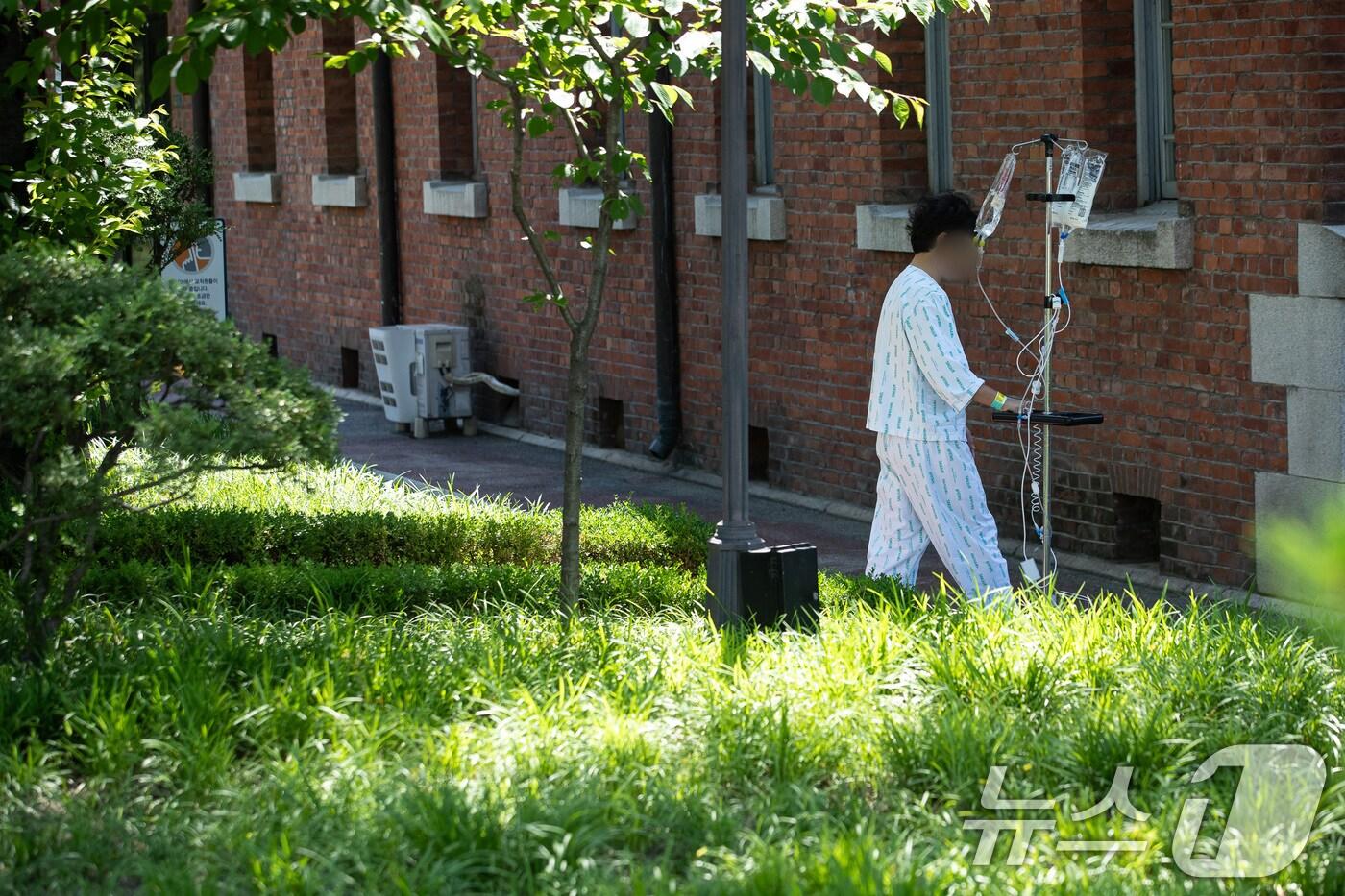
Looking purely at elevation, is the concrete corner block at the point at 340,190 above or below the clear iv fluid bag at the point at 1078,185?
above

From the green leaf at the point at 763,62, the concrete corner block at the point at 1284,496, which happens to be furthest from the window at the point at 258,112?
the green leaf at the point at 763,62

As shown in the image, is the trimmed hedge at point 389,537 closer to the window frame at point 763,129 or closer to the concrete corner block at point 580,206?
the window frame at point 763,129

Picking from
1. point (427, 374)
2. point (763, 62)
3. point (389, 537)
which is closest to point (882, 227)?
point (389, 537)

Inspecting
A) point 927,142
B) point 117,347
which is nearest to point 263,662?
point 117,347

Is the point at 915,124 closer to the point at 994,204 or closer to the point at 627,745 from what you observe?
the point at 994,204

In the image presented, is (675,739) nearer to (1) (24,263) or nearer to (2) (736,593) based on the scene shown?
(2) (736,593)

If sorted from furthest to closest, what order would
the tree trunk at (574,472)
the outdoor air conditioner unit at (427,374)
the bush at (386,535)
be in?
the outdoor air conditioner unit at (427,374)
the bush at (386,535)
the tree trunk at (574,472)

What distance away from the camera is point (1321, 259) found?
962 centimetres

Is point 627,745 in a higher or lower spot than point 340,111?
lower

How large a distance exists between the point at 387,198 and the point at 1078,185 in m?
11.3

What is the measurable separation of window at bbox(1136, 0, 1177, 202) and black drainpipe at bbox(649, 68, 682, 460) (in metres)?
4.48

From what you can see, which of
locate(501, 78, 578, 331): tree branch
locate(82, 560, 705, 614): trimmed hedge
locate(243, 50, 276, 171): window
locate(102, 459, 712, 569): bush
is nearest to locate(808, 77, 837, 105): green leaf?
locate(501, 78, 578, 331): tree branch

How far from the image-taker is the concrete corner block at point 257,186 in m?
22.2

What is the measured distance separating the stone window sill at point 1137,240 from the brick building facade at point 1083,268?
19 millimetres
